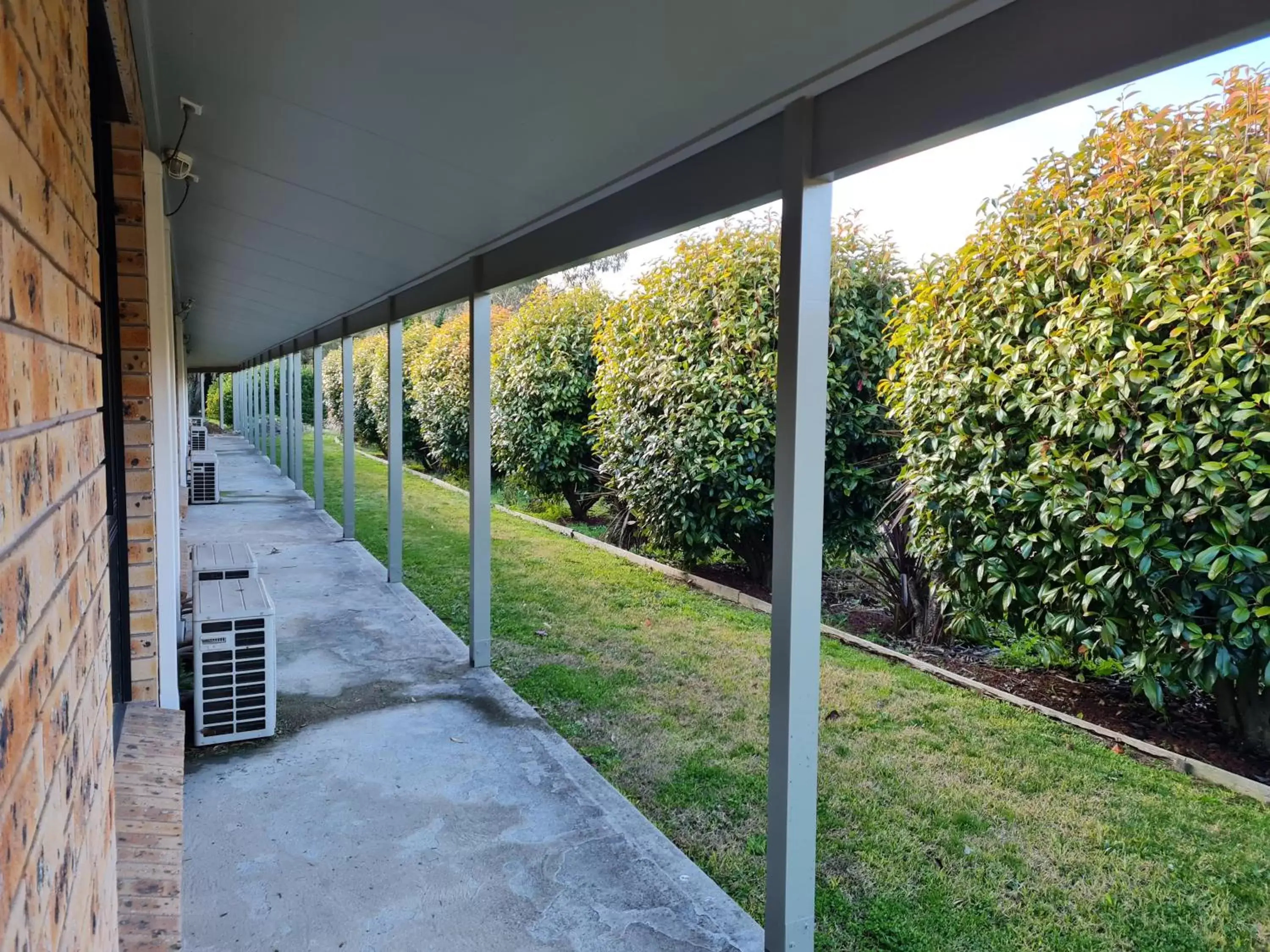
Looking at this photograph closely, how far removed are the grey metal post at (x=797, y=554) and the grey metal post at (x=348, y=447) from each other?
24.3 ft

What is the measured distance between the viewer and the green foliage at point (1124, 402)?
134 inches

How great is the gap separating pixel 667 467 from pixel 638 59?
17.2ft

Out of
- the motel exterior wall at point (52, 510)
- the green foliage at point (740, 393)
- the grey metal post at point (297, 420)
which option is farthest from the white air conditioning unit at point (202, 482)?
the motel exterior wall at point (52, 510)

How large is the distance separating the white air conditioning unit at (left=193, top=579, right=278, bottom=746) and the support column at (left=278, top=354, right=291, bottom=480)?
10.8 m

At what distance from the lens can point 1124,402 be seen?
377cm

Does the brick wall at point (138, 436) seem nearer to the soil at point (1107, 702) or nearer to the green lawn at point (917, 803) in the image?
the green lawn at point (917, 803)

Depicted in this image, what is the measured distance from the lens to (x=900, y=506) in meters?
5.72

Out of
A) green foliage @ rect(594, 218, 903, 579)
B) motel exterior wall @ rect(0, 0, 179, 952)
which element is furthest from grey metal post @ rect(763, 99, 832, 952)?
green foliage @ rect(594, 218, 903, 579)

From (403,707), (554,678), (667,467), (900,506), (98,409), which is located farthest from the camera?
(667,467)

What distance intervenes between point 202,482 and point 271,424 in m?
7.04

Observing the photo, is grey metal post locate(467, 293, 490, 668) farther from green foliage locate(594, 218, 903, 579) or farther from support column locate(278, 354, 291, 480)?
support column locate(278, 354, 291, 480)

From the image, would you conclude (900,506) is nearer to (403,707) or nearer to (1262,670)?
(1262,670)

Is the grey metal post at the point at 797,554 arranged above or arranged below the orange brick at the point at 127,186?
below

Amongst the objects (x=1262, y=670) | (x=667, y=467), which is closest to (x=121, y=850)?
(x=1262, y=670)
